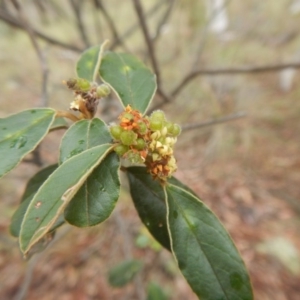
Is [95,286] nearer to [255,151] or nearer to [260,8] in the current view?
[255,151]

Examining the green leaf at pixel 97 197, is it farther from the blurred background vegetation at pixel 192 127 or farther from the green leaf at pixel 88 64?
the blurred background vegetation at pixel 192 127

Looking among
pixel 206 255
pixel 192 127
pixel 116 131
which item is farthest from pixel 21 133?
pixel 192 127

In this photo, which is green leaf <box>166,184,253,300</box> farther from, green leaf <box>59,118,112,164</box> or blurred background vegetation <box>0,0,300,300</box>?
blurred background vegetation <box>0,0,300,300</box>

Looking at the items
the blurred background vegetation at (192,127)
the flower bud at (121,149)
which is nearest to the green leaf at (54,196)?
the flower bud at (121,149)

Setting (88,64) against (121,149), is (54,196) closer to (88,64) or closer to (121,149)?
(121,149)

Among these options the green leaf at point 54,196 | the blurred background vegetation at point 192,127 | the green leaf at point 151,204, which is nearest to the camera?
the green leaf at point 54,196
